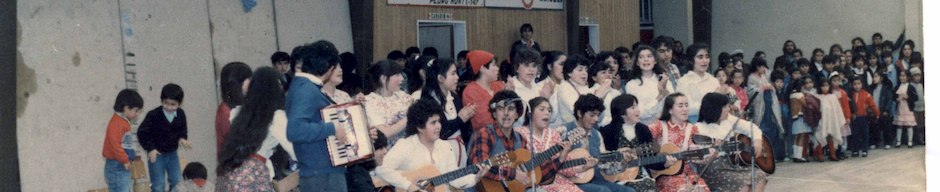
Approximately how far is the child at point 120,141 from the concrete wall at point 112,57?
10 centimetres

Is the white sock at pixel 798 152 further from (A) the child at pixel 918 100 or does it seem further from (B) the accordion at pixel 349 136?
(B) the accordion at pixel 349 136

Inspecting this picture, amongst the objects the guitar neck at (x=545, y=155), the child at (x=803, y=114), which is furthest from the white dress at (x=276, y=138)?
the child at (x=803, y=114)

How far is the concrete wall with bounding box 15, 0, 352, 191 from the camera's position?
596cm

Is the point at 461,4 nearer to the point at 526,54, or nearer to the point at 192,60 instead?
the point at 526,54

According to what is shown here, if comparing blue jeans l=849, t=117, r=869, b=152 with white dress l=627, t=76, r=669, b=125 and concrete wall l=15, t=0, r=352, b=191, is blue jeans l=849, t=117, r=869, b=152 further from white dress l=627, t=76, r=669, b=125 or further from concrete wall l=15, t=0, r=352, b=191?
concrete wall l=15, t=0, r=352, b=191

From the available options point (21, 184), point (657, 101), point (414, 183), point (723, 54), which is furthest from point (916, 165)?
point (21, 184)

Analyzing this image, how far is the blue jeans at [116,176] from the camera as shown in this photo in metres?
6.19

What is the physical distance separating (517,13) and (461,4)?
1.45 feet

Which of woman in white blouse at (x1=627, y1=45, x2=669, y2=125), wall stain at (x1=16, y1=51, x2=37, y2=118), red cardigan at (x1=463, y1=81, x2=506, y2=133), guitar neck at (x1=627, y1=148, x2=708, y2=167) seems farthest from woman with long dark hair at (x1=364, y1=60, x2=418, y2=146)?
wall stain at (x1=16, y1=51, x2=37, y2=118)

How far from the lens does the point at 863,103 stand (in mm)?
7867

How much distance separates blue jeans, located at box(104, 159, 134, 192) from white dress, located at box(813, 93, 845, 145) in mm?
4360

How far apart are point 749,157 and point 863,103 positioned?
197 centimetres

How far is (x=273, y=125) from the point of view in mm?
4828

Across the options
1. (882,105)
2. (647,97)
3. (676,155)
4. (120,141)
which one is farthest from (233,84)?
(882,105)
